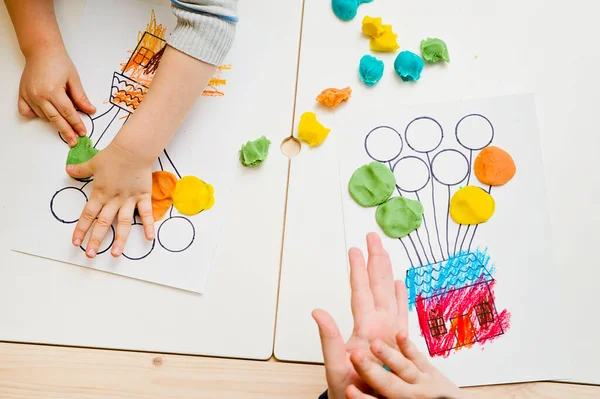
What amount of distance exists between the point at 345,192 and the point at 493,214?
0.19m

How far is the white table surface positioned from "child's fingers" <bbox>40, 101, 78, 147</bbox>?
0.96 feet

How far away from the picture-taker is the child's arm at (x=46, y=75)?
66 cm

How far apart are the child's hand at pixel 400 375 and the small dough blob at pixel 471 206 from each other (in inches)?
7.7

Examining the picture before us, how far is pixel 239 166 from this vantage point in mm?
652

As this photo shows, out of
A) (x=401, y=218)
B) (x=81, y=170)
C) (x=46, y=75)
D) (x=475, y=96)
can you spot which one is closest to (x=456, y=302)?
(x=401, y=218)

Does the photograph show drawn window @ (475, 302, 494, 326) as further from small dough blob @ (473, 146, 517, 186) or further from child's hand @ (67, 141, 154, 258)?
child's hand @ (67, 141, 154, 258)

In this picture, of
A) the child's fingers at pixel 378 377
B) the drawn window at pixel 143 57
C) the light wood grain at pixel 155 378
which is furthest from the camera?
the drawn window at pixel 143 57

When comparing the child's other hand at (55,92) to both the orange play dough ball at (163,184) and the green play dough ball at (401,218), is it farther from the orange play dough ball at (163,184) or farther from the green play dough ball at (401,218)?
the green play dough ball at (401,218)

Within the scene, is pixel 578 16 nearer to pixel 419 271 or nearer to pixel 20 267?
pixel 419 271

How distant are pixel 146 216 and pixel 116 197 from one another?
0.15 ft

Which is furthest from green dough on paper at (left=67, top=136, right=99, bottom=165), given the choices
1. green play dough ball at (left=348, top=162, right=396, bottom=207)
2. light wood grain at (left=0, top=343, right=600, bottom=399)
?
green play dough ball at (left=348, top=162, right=396, bottom=207)

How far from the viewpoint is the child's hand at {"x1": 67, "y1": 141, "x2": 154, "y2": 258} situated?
617 millimetres

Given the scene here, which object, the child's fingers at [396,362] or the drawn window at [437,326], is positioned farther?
the drawn window at [437,326]

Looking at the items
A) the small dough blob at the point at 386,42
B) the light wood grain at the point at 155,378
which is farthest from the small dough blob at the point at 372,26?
the light wood grain at the point at 155,378
